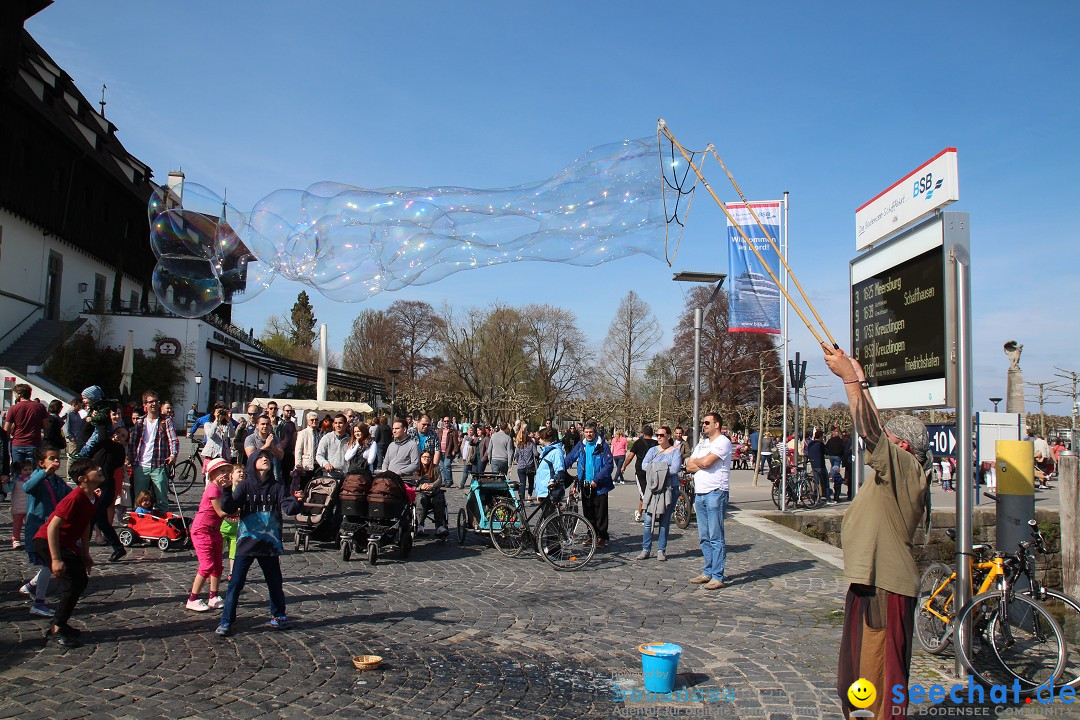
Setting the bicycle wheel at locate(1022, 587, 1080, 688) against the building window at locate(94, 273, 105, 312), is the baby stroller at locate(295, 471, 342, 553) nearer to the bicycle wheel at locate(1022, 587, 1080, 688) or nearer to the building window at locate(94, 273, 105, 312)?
the bicycle wheel at locate(1022, 587, 1080, 688)

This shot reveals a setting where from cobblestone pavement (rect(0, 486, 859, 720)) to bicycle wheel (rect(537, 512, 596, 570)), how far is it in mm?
295

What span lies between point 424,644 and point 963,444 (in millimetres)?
4482

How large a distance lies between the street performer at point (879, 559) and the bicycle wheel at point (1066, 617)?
2165 mm

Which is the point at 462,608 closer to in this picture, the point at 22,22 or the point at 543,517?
the point at 543,517

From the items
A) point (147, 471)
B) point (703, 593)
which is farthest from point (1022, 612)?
point (147, 471)

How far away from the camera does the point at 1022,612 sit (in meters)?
5.81

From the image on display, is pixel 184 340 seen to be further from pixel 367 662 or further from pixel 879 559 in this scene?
pixel 879 559

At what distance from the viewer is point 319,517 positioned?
10.8 metres

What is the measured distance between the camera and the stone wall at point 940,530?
1493cm

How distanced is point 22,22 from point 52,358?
14220mm

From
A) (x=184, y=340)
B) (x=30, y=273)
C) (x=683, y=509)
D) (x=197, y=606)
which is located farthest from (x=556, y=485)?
(x=184, y=340)

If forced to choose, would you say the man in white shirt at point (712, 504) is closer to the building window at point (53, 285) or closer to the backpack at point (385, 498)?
the backpack at point (385, 498)

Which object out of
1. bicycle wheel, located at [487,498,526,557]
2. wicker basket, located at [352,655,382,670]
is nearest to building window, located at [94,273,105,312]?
bicycle wheel, located at [487,498,526,557]

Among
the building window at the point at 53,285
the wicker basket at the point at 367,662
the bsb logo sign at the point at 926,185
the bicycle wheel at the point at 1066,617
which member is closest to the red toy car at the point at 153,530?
the wicker basket at the point at 367,662
